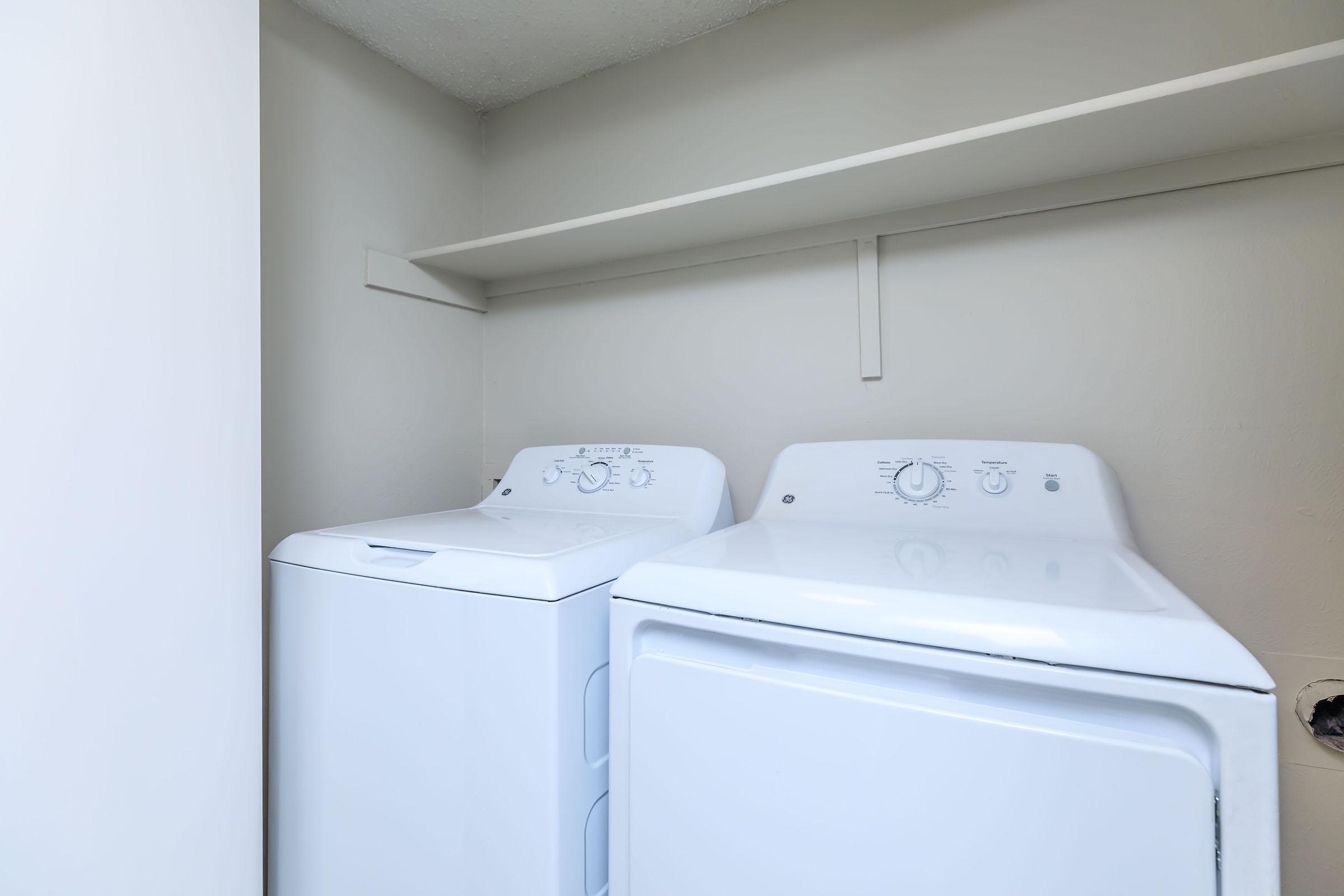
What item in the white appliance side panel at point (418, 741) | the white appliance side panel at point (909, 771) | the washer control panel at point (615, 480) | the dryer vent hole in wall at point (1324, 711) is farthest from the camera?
the washer control panel at point (615, 480)

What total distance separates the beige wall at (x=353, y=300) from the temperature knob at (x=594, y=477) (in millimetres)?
532

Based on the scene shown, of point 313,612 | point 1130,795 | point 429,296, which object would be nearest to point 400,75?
point 429,296

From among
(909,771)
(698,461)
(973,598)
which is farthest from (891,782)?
(698,461)

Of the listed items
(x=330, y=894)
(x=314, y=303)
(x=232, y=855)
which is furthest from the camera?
(x=314, y=303)

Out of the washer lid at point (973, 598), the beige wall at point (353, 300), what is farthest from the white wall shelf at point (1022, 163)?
the washer lid at point (973, 598)

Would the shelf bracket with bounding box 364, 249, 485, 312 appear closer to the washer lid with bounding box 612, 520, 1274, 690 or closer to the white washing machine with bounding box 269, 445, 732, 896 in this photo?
the white washing machine with bounding box 269, 445, 732, 896

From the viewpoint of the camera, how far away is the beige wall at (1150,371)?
98 cm

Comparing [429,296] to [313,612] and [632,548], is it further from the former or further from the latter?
[632,548]

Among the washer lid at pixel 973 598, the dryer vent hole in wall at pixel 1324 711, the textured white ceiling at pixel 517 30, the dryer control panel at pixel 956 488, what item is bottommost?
the dryer vent hole in wall at pixel 1324 711

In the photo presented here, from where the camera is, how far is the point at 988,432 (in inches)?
A: 47.4

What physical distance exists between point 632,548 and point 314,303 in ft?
3.20

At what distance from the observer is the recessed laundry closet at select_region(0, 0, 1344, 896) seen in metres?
0.61

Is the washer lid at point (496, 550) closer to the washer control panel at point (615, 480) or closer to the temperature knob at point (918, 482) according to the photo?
the washer control panel at point (615, 480)

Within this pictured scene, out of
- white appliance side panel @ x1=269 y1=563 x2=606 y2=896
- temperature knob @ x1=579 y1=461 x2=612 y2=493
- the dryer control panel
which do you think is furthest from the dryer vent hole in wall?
temperature knob @ x1=579 y1=461 x2=612 y2=493
